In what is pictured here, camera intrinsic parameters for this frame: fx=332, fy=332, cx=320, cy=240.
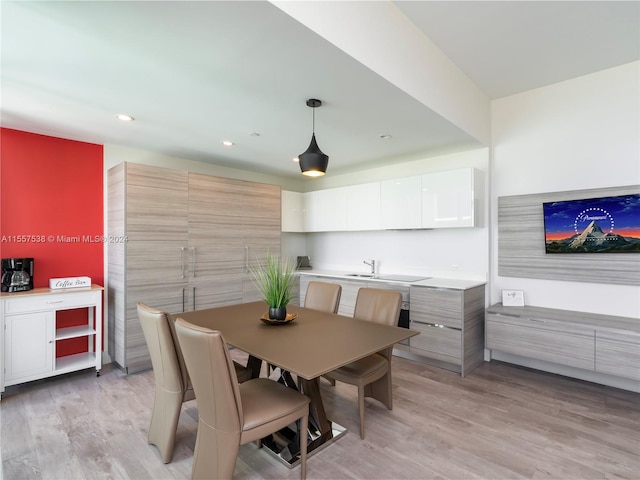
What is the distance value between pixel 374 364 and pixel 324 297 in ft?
3.05

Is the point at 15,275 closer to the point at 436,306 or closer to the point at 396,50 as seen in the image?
the point at 396,50

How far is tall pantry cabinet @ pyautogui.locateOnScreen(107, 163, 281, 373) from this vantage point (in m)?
3.53

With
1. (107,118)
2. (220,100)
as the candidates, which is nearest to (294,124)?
(220,100)

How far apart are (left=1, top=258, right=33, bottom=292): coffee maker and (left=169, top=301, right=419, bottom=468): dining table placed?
6.10ft

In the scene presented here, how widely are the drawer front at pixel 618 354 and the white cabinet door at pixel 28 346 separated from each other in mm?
5071

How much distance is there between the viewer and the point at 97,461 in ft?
7.01

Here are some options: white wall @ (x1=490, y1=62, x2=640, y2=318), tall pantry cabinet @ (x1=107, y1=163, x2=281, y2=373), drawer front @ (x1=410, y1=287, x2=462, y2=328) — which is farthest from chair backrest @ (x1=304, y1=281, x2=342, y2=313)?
white wall @ (x1=490, y1=62, x2=640, y2=318)

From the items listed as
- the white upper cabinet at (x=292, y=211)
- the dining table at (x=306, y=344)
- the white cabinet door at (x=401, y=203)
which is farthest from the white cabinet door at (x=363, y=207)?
the dining table at (x=306, y=344)

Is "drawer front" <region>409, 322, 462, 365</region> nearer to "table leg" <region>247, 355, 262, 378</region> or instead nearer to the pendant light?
"table leg" <region>247, 355, 262, 378</region>

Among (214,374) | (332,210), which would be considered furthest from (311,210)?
(214,374)

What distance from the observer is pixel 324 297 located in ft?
10.9

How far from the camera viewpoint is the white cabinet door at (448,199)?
3682 millimetres

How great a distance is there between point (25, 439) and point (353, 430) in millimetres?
2354

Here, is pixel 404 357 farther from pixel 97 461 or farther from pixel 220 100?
pixel 220 100
